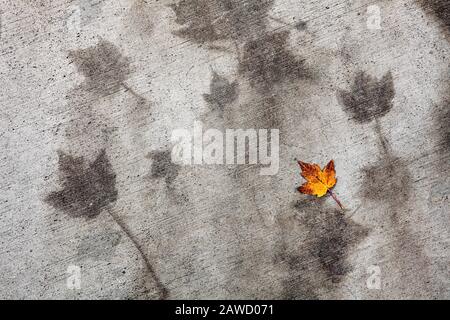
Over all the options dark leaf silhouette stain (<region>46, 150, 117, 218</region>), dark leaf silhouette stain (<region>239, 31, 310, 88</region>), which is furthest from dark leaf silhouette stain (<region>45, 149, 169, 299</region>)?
dark leaf silhouette stain (<region>239, 31, 310, 88</region>)

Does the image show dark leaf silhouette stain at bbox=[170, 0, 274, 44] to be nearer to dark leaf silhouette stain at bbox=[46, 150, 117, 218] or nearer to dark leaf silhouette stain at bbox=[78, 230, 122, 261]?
dark leaf silhouette stain at bbox=[46, 150, 117, 218]

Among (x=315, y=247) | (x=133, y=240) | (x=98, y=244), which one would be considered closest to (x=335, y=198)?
(x=315, y=247)

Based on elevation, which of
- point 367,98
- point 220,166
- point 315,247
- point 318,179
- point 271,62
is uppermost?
point 271,62

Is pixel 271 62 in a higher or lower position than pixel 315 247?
higher

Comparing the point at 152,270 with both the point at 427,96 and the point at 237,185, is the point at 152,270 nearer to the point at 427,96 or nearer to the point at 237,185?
the point at 237,185

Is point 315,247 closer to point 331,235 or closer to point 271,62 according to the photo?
point 331,235
